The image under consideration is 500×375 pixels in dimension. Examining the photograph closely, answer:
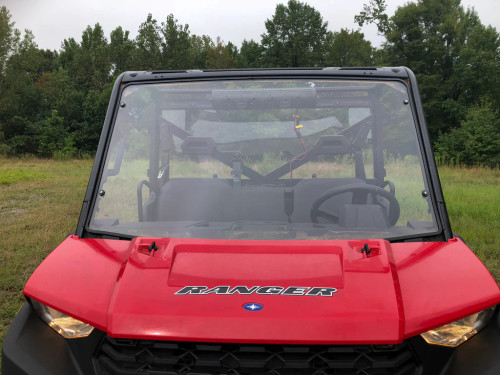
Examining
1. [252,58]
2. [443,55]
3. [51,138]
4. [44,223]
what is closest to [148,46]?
[51,138]

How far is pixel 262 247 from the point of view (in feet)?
6.19

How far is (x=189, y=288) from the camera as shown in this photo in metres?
1.68

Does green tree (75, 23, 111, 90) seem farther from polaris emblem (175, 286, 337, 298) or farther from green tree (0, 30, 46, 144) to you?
polaris emblem (175, 286, 337, 298)

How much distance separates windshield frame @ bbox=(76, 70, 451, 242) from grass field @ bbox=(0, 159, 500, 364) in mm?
2046

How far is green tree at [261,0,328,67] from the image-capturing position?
53625mm

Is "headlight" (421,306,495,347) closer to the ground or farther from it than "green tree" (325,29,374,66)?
closer to the ground

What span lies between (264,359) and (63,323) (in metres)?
0.71

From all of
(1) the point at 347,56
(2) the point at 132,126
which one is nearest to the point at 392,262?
(2) the point at 132,126

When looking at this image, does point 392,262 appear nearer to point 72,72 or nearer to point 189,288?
point 189,288

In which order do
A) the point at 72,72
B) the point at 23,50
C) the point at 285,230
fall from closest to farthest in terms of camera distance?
the point at 285,230 → the point at 23,50 → the point at 72,72

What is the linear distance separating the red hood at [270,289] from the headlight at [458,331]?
6cm

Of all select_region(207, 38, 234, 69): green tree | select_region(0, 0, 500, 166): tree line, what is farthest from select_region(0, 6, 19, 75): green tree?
select_region(207, 38, 234, 69): green tree

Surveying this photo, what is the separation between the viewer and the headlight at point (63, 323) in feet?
5.74

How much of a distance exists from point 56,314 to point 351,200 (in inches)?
52.3
